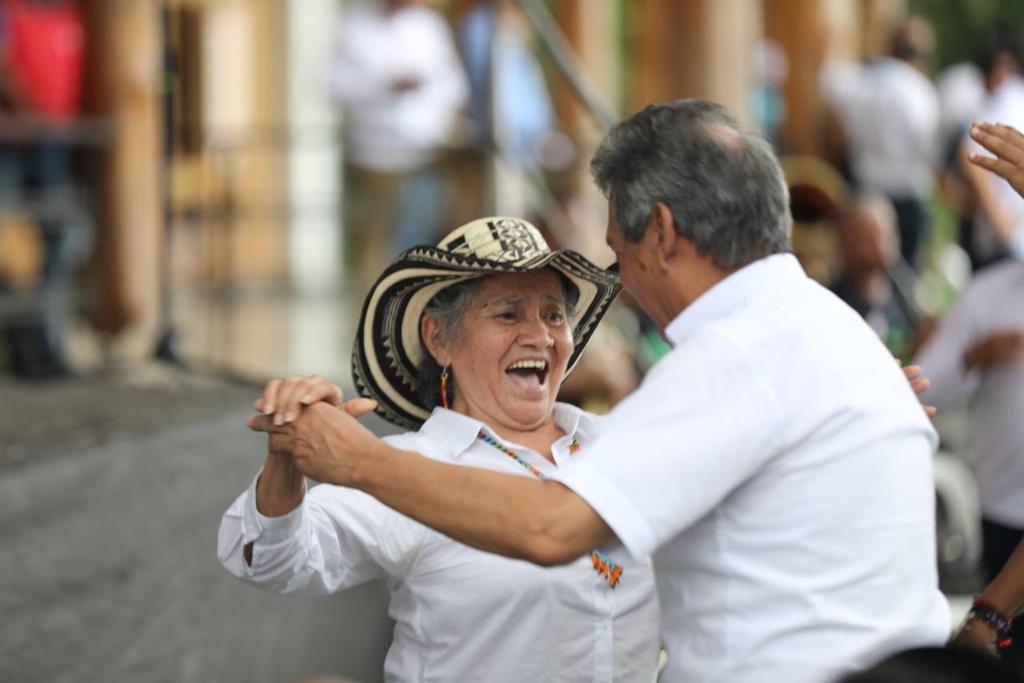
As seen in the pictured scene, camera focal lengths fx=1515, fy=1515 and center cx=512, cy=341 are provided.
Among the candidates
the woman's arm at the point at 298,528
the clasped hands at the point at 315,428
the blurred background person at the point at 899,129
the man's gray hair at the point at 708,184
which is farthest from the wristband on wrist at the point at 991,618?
the blurred background person at the point at 899,129

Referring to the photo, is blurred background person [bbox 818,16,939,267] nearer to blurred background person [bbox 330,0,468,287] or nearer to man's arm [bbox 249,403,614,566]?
blurred background person [bbox 330,0,468,287]

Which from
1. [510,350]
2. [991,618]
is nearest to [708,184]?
[510,350]

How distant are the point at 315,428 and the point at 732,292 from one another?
722 mm

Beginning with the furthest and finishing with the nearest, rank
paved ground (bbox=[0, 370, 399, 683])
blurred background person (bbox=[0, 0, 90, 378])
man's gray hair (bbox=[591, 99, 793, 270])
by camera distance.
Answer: blurred background person (bbox=[0, 0, 90, 378]) → paved ground (bbox=[0, 370, 399, 683]) → man's gray hair (bbox=[591, 99, 793, 270])

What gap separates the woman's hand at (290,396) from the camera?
2559 millimetres

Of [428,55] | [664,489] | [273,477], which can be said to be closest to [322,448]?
[273,477]

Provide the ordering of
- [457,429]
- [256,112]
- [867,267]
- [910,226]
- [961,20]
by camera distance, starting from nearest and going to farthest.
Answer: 1. [457,429]
2. [867,267]
3. [910,226]
4. [256,112]
5. [961,20]

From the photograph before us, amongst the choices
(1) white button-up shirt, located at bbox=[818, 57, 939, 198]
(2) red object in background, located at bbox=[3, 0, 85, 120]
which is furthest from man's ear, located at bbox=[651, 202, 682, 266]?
(1) white button-up shirt, located at bbox=[818, 57, 939, 198]

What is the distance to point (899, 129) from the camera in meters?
9.64

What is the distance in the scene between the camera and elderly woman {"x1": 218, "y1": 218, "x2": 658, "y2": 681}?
2.92m

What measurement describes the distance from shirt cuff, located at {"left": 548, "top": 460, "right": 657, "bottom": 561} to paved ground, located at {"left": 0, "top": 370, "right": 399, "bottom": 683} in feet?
8.02

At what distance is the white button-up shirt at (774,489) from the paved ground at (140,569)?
7.94 feet

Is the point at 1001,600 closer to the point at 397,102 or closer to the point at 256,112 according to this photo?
the point at 397,102

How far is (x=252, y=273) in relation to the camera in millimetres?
11867
